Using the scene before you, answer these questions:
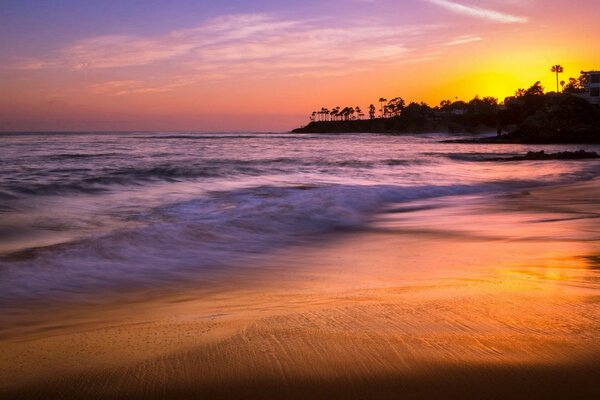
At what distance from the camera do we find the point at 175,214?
369 inches

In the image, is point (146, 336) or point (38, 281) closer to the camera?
point (146, 336)

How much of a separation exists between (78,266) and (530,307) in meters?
4.29

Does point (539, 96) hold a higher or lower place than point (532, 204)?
higher

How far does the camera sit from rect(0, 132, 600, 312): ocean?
4938 mm

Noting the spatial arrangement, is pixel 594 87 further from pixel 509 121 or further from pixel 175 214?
pixel 175 214

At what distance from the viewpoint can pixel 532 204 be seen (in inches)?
426

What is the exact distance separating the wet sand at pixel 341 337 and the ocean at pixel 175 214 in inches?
34.4

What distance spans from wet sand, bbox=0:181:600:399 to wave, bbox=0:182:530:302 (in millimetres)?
768

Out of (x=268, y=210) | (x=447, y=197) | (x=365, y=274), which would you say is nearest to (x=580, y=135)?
(x=447, y=197)

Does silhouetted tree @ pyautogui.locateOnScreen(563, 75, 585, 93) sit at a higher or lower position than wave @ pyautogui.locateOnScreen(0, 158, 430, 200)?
higher

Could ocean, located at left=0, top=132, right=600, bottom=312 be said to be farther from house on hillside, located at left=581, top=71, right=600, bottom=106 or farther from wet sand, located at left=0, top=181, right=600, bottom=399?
house on hillside, located at left=581, top=71, right=600, bottom=106

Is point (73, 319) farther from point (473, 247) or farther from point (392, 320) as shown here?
point (473, 247)

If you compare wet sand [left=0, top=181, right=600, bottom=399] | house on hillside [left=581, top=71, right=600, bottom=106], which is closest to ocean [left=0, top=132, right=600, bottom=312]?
wet sand [left=0, top=181, right=600, bottom=399]

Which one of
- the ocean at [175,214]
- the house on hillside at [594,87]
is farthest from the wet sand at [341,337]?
the house on hillside at [594,87]
